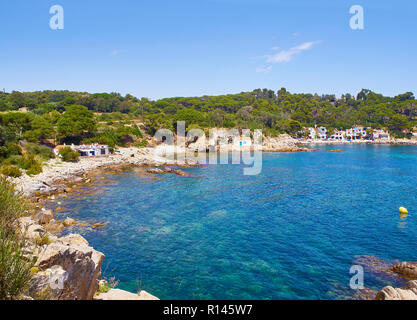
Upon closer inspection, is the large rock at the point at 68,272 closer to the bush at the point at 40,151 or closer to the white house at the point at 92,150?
the bush at the point at 40,151

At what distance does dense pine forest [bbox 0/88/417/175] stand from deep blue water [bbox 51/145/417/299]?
17553mm

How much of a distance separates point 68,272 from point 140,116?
95.7 meters

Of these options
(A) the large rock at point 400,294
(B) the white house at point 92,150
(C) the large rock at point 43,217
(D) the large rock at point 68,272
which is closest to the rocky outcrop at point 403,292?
(A) the large rock at point 400,294

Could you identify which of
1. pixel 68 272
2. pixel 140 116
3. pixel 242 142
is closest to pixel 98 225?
pixel 68 272

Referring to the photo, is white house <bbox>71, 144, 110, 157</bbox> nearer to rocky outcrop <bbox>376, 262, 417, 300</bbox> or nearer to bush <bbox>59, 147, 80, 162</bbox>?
bush <bbox>59, 147, 80, 162</bbox>

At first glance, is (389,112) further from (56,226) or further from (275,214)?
(56,226)

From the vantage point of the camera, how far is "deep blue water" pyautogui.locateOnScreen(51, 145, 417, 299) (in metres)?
13.7

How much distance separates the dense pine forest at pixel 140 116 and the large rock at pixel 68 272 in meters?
27.7

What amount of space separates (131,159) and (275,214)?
38498 millimetres

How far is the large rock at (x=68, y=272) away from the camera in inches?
288

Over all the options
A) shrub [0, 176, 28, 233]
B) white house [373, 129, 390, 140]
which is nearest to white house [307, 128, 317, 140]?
white house [373, 129, 390, 140]

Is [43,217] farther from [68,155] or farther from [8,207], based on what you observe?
[68,155]

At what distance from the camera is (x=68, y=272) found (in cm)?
812
